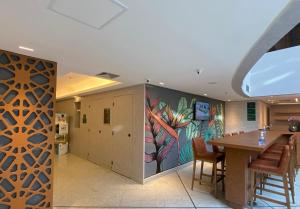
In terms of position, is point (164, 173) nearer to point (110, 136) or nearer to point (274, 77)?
point (110, 136)

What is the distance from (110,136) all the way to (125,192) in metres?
1.83

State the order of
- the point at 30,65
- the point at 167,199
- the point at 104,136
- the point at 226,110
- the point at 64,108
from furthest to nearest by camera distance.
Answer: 1. the point at 226,110
2. the point at 64,108
3. the point at 104,136
4. the point at 167,199
5. the point at 30,65

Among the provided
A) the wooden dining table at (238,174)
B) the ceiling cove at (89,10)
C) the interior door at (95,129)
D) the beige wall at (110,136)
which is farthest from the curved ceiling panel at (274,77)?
the interior door at (95,129)

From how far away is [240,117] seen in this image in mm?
7859

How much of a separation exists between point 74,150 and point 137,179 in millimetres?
3734

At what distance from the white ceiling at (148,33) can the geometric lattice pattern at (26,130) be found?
0.27 metres

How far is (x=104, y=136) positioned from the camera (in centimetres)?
536

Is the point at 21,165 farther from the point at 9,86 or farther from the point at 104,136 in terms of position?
the point at 104,136

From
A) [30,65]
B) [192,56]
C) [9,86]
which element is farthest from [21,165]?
[192,56]

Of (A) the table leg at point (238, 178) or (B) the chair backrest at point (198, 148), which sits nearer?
(A) the table leg at point (238, 178)

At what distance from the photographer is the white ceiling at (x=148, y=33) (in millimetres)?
1381

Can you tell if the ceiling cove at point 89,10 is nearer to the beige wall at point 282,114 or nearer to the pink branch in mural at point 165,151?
the pink branch in mural at point 165,151

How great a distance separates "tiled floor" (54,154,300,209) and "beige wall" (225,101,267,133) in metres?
3.17

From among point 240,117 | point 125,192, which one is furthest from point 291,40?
point 125,192
